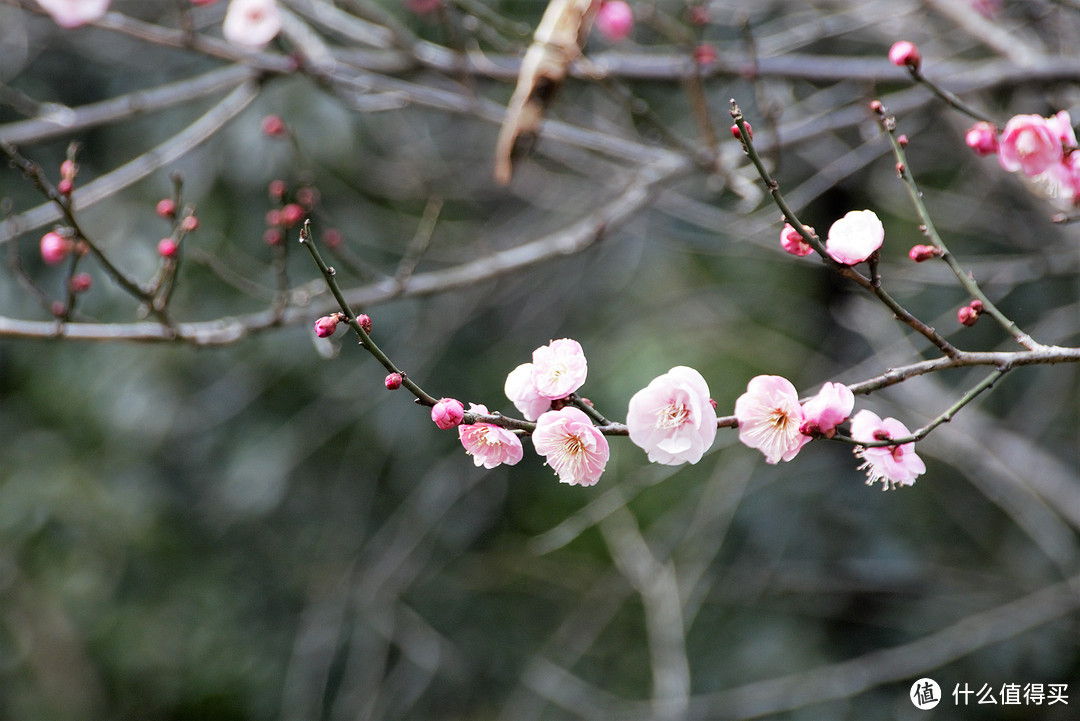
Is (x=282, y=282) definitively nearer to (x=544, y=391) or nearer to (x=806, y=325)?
(x=544, y=391)

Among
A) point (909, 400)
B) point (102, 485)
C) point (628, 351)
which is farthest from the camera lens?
point (102, 485)

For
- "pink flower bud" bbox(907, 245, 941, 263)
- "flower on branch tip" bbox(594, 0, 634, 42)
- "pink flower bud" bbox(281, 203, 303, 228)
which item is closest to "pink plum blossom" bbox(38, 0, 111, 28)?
"pink flower bud" bbox(281, 203, 303, 228)

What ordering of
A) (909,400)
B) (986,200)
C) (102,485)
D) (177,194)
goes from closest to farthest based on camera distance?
(177,194)
(909,400)
(986,200)
(102,485)

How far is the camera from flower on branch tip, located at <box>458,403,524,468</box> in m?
0.89

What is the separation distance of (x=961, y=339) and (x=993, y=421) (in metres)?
0.32

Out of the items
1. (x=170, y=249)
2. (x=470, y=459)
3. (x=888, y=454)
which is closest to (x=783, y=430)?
(x=888, y=454)

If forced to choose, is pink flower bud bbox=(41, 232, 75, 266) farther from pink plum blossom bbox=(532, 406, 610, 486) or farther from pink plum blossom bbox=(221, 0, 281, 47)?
pink plum blossom bbox=(532, 406, 610, 486)

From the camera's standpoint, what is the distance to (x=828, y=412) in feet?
2.76

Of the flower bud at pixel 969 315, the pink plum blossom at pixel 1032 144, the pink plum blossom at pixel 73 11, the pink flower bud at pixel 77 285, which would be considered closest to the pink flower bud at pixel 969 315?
the flower bud at pixel 969 315

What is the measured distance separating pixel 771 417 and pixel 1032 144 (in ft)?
1.69

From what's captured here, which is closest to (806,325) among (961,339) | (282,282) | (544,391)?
(961,339)

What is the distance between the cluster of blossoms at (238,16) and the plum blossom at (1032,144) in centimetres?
149

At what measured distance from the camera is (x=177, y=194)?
131cm

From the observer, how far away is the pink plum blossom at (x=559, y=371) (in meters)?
0.88
